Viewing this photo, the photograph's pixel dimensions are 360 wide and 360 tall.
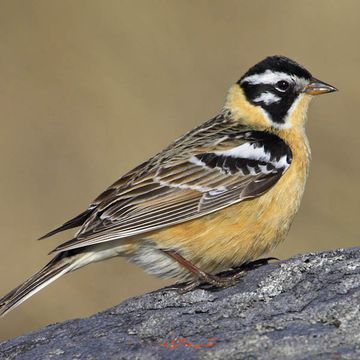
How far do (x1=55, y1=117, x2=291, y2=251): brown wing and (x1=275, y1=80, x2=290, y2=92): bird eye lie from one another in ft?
1.68

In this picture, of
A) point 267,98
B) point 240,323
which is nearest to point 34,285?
point 240,323

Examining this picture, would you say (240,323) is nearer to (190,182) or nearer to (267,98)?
(190,182)

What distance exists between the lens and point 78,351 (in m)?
6.06

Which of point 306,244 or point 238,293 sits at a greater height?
point 238,293

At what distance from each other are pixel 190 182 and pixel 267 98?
1.25 m

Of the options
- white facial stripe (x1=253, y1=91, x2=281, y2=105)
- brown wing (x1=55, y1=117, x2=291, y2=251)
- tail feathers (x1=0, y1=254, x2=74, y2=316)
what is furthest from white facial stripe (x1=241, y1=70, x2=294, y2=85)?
tail feathers (x1=0, y1=254, x2=74, y2=316)

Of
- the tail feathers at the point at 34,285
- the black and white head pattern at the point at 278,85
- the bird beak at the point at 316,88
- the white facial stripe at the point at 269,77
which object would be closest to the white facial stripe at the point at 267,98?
the black and white head pattern at the point at 278,85

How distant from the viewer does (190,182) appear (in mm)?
8094

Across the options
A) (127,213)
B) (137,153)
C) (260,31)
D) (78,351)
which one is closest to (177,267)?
(127,213)

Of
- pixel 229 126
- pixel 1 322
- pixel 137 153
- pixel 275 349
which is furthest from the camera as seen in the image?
pixel 137 153

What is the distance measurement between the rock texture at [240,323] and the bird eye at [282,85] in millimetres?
2195

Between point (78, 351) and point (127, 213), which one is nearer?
point (78, 351)

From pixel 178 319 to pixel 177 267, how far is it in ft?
4.63

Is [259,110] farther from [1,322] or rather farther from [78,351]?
[1,322]
